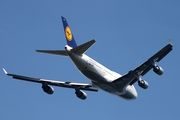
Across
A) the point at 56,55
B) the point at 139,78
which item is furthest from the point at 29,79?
the point at 139,78

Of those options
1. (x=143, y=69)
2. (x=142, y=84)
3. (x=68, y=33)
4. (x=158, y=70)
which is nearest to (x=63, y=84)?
(x=68, y=33)

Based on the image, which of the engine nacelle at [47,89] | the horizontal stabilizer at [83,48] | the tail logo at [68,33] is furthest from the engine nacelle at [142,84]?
the engine nacelle at [47,89]

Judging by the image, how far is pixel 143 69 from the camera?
48.8 meters

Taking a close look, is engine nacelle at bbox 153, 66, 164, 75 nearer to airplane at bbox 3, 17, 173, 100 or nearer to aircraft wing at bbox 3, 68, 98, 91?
airplane at bbox 3, 17, 173, 100

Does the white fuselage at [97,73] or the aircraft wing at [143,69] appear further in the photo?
the white fuselage at [97,73]

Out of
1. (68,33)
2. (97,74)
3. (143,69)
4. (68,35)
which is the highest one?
(68,33)

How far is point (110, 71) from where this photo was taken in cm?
5250

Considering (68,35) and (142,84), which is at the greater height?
(68,35)

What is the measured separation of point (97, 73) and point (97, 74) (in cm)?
12

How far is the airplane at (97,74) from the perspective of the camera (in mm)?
47062

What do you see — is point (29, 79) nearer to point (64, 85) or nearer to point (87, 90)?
point (64, 85)

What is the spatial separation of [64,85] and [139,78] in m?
10.8

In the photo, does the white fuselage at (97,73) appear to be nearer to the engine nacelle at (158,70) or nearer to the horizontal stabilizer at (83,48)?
the horizontal stabilizer at (83,48)

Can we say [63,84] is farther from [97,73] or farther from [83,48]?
[83,48]
